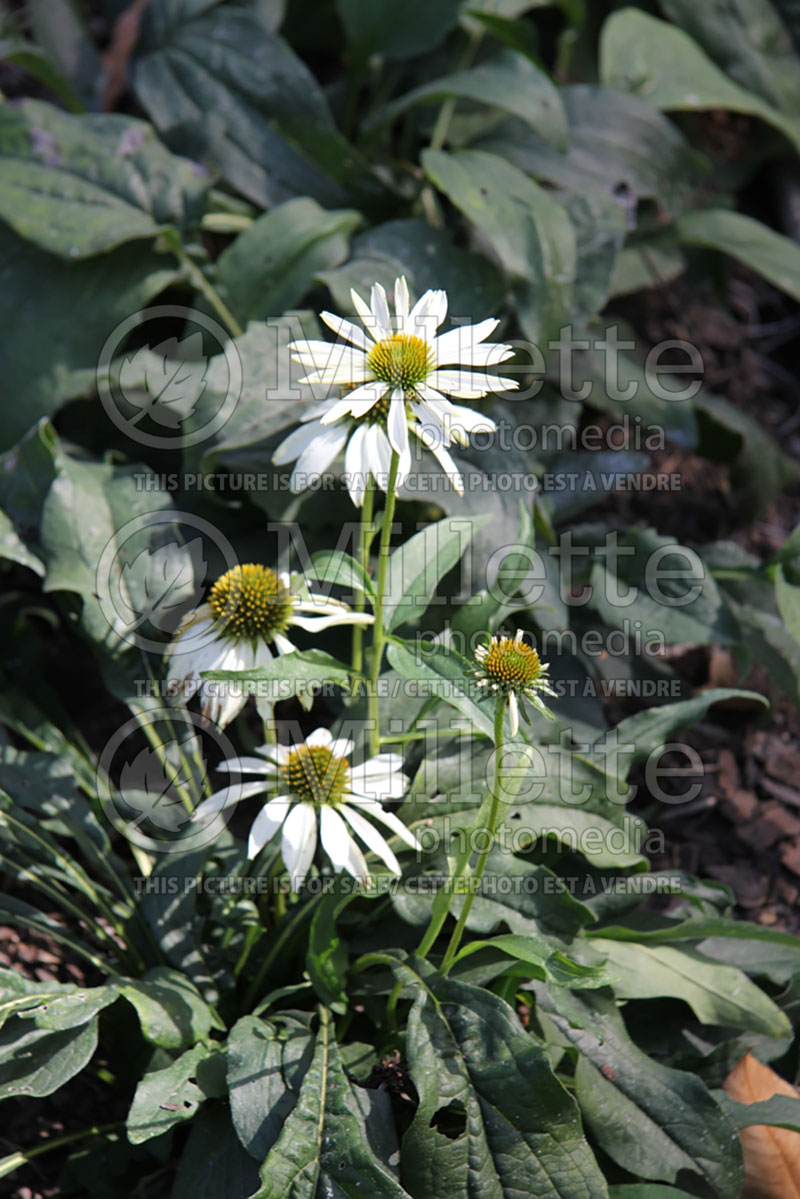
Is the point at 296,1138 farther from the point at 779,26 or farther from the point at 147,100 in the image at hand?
the point at 779,26

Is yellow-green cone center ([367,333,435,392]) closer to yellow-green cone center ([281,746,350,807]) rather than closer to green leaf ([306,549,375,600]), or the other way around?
green leaf ([306,549,375,600])

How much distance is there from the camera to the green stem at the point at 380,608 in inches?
47.4

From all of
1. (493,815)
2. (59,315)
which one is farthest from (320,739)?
(59,315)

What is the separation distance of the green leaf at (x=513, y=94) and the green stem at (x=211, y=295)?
608mm

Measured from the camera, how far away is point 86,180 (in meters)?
2.11

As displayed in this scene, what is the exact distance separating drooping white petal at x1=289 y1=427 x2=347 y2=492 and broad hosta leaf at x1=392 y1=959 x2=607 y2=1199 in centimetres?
68

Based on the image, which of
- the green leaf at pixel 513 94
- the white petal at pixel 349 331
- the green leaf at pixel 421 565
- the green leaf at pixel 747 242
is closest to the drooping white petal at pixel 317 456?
the white petal at pixel 349 331

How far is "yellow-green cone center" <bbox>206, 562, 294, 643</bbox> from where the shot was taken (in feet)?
4.58

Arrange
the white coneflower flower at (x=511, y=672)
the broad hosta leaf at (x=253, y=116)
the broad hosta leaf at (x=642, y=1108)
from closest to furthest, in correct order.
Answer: the white coneflower flower at (x=511, y=672)
the broad hosta leaf at (x=642, y=1108)
the broad hosta leaf at (x=253, y=116)

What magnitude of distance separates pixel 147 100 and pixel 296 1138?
218 cm

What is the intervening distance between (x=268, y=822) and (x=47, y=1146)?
0.58 meters

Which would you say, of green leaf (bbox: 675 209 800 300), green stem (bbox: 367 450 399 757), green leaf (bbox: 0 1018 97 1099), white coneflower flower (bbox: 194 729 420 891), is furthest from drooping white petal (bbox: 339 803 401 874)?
green leaf (bbox: 675 209 800 300)

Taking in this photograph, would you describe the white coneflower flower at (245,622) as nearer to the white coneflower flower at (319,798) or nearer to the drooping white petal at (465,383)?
the white coneflower flower at (319,798)

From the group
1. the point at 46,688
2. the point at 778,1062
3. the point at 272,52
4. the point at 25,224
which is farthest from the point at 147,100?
the point at 778,1062
